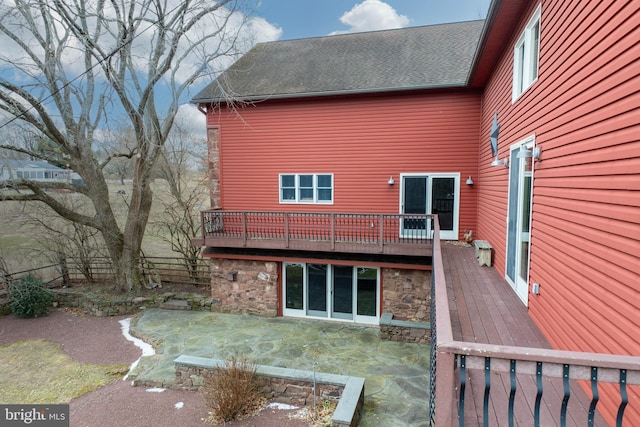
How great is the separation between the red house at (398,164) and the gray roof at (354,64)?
0.07 meters

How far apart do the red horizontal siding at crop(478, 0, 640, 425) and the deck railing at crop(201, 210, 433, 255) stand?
447 cm

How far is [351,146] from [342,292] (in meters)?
4.34

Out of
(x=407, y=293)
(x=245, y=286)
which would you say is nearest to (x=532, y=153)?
(x=407, y=293)

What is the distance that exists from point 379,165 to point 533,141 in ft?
18.0

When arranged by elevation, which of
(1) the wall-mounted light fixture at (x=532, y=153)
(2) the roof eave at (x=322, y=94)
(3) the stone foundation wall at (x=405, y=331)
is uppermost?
(2) the roof eave at (x=322, y=94)

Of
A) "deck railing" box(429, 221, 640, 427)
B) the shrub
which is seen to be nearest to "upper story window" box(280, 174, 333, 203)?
the shrub

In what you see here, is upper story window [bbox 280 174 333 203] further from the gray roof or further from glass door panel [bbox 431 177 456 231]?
glass door panel [bbox 431 177 456 231]

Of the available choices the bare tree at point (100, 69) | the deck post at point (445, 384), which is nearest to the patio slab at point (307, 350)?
the deck post at point (445, 384)

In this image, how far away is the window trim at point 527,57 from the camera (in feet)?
15.0

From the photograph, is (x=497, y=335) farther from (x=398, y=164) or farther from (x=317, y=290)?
(x=317, y=290)

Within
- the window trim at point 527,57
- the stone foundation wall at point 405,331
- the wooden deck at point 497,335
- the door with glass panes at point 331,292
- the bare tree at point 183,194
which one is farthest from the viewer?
the bare tree at point 183,194

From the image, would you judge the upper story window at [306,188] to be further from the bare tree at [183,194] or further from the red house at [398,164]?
the bare tree at [183,194]

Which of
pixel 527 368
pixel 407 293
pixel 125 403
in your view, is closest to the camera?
pixel 527 368

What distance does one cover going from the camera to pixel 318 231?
1009 centimetres
